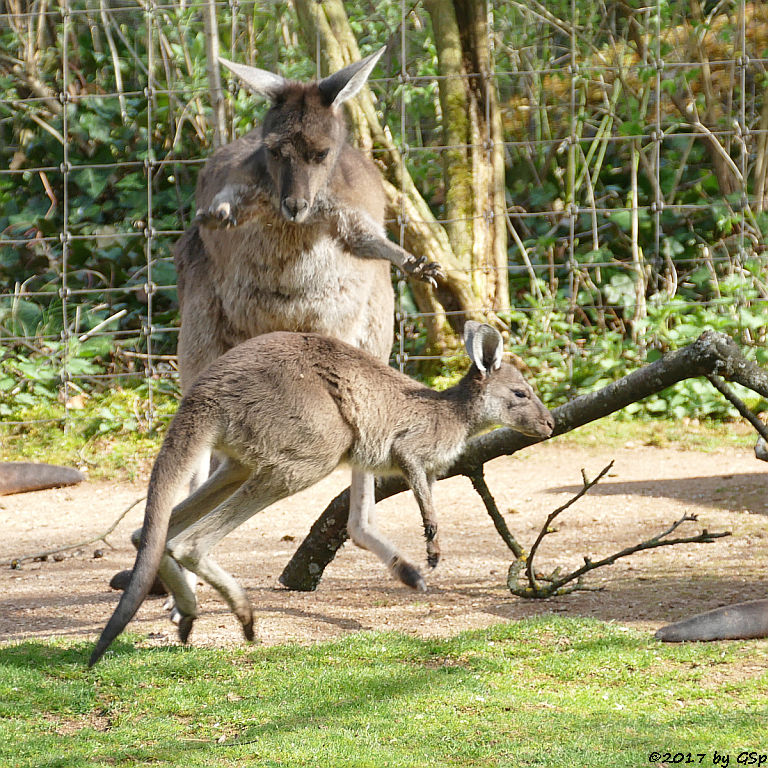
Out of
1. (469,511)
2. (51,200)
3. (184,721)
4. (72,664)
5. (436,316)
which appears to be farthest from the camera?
(51,200)

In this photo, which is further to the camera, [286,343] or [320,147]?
[320,147]

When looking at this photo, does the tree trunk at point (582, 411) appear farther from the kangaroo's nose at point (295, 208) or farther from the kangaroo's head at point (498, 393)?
the kangaroo's nose at point (295, 208)

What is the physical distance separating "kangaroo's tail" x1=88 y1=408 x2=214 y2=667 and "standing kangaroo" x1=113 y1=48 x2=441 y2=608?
1.92 feet

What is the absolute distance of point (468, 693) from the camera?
373cm

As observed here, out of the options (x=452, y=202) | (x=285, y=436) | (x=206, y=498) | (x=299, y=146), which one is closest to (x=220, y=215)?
(x=299, y=146)

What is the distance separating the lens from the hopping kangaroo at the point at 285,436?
3.92 meters

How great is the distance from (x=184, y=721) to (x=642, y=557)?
116 inches

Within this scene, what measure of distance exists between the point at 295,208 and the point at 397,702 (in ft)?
6.36

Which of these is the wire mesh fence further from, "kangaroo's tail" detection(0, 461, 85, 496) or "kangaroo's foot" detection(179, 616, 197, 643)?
"kangaroo's foot" detection(179, 616, 197, 643)

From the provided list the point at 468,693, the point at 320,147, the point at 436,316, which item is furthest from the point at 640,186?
the point at 468,693

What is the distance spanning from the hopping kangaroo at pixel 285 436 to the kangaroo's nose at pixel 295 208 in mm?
478

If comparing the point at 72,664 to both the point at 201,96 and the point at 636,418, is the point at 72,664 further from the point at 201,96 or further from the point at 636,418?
the point at 201,96

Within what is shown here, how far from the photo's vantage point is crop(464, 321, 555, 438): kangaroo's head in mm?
4672

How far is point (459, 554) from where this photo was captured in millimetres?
6102
